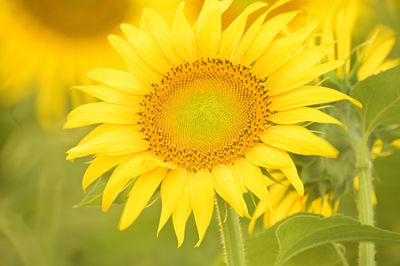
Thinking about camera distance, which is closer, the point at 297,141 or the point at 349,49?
the point at 297,141

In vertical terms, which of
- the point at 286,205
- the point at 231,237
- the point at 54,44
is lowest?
the point at 231,237

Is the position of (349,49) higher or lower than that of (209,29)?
higher

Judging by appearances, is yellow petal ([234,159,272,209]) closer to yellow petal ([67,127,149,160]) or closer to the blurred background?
yellow petal ([67,127,149,160])

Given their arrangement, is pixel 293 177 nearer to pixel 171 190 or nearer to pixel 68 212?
pixel 171 190

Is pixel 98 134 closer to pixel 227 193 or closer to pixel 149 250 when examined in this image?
pixel 227 193

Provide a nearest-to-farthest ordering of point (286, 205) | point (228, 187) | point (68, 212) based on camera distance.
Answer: point (228, 187) → point (286, 205) → point (68, 212)

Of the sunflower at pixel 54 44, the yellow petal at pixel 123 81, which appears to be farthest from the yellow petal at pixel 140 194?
the sunflower at pixel 54 44

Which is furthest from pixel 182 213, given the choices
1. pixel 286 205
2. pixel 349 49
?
pixel 349 49
